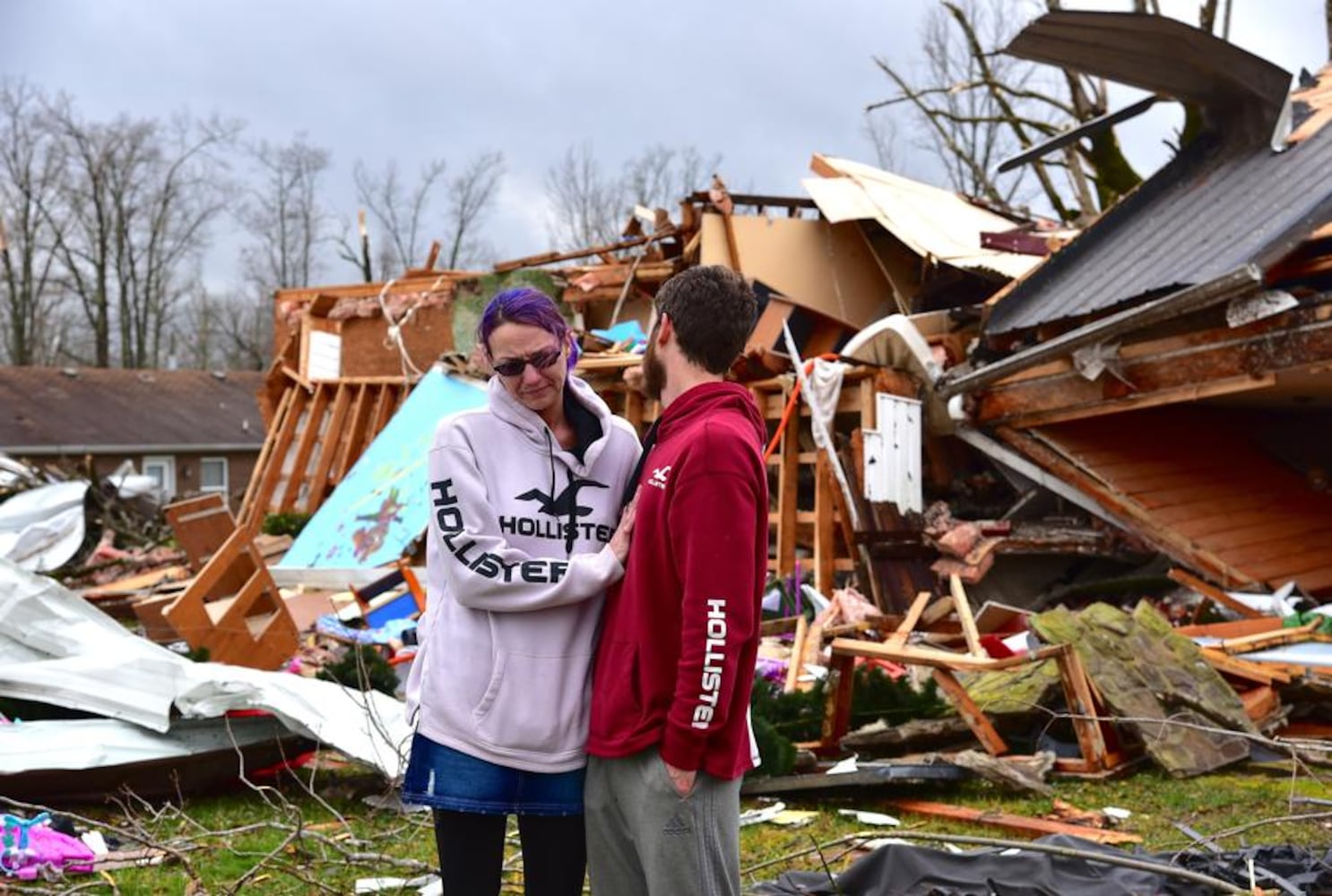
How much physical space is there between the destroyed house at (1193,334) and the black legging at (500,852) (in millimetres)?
6720

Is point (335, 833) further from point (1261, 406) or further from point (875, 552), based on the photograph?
point (1261, 406)

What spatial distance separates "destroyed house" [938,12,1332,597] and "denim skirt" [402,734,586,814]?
268 inches

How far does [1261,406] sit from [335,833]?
8.98 metres

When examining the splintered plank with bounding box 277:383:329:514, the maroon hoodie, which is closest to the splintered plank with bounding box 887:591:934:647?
the maroon hoodie

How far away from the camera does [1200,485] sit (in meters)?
9.98

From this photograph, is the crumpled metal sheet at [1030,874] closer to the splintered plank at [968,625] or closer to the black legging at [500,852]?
the black legging at [500,852]

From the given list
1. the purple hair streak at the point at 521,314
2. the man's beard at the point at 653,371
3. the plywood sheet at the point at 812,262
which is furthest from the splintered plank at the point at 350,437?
the man's beard at the point at 653,371

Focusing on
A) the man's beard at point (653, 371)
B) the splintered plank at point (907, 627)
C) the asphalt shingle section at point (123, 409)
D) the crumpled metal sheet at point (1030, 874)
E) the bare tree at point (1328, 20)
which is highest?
the bare tree at point (1328, 20)

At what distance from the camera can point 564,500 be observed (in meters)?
2.73

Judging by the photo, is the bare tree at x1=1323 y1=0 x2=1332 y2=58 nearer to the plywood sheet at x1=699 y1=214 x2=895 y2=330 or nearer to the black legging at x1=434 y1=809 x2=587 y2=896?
the plywood sheet at x1=699 y1=214 x2=895 y2=330

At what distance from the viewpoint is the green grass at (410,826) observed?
432 cm

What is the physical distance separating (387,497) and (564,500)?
991 centimetres

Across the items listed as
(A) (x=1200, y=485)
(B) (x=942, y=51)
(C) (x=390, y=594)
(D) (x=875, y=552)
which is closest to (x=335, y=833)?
(C) (x=390, y=594)

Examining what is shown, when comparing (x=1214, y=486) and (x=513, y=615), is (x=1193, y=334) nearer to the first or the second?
(x=1214, y=486)
